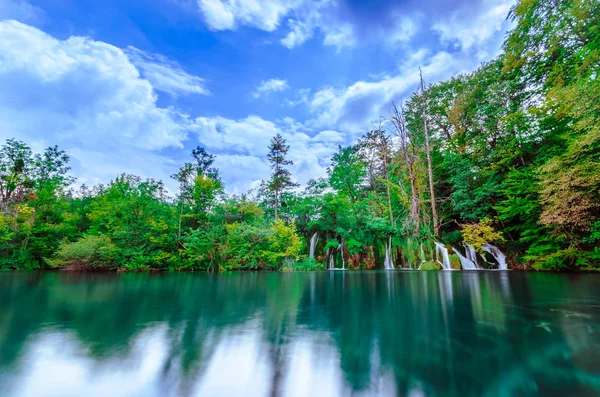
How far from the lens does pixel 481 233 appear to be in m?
12.2

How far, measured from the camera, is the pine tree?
20.0 m

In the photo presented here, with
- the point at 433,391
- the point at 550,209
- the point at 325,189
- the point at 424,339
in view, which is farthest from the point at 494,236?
the point at 433,391

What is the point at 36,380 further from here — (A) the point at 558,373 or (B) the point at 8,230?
(B) the point at 8,230

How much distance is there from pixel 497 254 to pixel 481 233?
4.14 feet

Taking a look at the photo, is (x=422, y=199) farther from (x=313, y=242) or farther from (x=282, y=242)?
(x=282, y=242)

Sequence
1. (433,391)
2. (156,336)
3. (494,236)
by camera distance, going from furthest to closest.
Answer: (494,236) < (156,336) < (433,391)

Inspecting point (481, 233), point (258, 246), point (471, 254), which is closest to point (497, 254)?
point (471, 254)

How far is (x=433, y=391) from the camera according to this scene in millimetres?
1265

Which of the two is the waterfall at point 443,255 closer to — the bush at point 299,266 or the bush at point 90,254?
the bush at point 299,266

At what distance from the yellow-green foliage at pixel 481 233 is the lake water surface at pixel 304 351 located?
926 cm

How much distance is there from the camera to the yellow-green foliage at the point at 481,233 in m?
11.5

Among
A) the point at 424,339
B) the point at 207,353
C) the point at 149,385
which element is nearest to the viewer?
the point at 149,385

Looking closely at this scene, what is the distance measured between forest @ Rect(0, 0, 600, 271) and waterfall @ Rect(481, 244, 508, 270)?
132mm

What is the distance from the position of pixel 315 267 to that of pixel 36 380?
1398 cm
